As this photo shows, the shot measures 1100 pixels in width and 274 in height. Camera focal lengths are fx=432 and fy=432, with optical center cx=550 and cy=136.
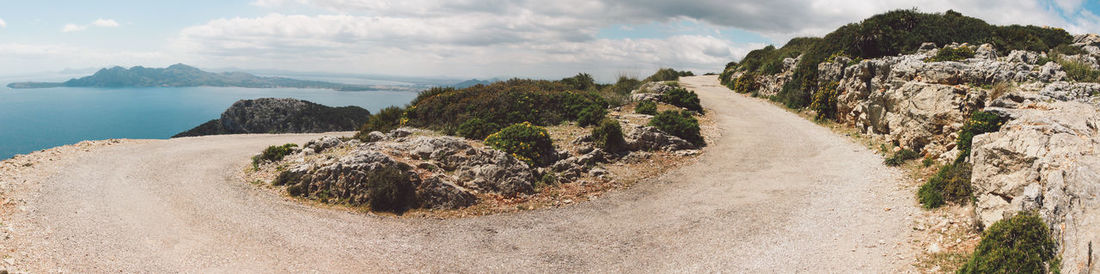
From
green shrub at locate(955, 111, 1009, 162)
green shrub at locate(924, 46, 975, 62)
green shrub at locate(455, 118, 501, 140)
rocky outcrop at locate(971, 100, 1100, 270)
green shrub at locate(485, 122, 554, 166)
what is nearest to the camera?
rocky outcrop at locate(971, 100, 1100, 270)

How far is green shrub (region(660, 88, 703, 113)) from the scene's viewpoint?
24.4 m

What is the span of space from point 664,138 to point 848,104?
30.7 feet

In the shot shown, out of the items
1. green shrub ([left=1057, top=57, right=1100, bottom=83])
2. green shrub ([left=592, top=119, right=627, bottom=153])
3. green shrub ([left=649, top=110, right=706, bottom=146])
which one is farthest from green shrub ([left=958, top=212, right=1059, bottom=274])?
green shrub ([left=649, top=110, right=706, bottom=146])

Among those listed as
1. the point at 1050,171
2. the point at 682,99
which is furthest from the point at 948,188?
the point at 682,99

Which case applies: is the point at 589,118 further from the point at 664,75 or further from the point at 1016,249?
the point at 664,75

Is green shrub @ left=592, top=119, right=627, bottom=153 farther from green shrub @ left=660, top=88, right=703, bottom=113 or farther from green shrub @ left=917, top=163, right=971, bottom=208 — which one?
green shrub @ left=660, top=88, right=703, bottom=113

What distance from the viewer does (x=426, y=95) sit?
2588cm

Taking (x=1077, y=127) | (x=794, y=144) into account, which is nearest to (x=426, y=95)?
(x=794, y=144)

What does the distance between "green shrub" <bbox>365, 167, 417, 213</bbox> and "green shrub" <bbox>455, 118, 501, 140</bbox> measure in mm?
5956

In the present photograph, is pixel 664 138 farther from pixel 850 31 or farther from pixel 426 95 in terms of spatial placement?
pixel 850 31

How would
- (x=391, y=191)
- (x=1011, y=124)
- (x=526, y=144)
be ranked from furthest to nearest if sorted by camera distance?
1. (x=526, y=144)
2. (x=391, y=191)
3. (x=1011, y=124)

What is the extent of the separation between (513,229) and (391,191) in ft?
11.3

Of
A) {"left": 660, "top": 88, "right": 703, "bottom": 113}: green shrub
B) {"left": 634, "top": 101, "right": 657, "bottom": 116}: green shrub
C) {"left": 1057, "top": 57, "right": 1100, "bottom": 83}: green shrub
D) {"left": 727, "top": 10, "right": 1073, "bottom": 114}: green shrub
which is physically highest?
{"left": 727, "top": 10, "right": 1073, "bottom": 114}: green shrub

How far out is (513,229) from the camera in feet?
32.6
